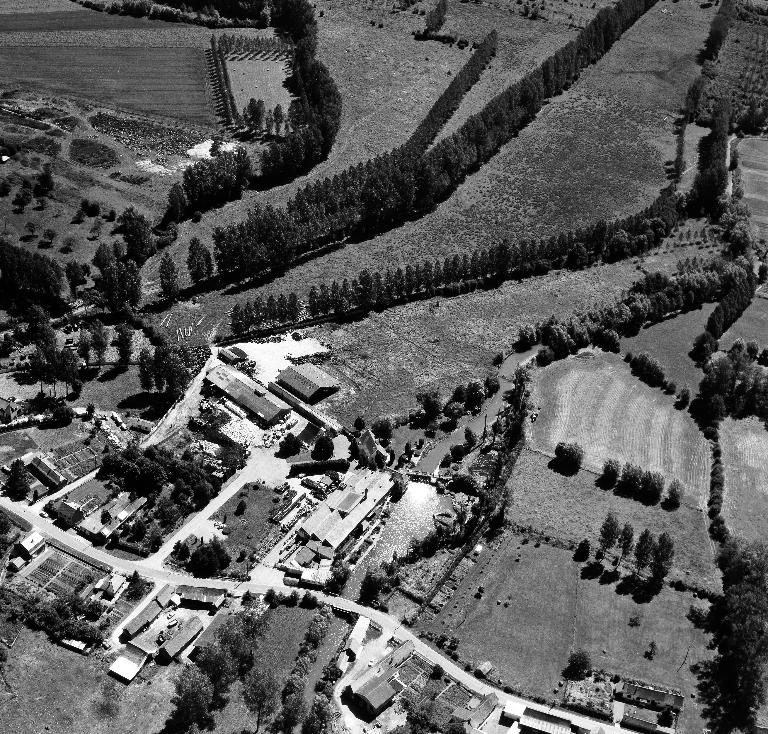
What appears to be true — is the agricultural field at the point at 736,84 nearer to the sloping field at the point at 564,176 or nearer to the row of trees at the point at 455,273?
the sloping field at the point at 564,176

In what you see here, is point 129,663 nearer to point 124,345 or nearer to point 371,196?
point 124,345

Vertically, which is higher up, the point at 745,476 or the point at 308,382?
the point at 308,382

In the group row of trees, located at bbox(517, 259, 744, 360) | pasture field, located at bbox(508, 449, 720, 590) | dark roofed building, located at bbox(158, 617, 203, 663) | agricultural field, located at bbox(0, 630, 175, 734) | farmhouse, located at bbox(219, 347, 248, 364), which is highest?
row of trees, located at bbox(517, 259, 744, 360)

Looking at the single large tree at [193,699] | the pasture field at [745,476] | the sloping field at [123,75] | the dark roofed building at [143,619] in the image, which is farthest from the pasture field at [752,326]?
the sloping field at [123,75]

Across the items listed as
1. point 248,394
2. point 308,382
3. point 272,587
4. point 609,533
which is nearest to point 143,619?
point 272,587

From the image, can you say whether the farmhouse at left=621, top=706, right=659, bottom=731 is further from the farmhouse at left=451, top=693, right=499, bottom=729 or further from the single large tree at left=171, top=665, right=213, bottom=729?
the single large tree at left=171, top=665, right=213, bottom=729

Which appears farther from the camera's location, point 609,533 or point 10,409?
point 10,409

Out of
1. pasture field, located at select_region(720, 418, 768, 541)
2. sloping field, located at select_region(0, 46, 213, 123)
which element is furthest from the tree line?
pasture field, located at select_region(720, 418, 768, 541)
